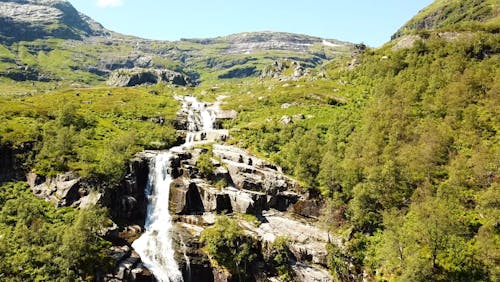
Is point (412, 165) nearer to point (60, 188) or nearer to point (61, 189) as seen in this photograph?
point (61, 189)

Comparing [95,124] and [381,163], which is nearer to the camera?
[381,163]

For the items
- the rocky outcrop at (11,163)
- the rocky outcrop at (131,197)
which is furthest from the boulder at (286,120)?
the rocky outcrop at (11,163)

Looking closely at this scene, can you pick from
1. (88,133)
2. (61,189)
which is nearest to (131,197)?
(61,189)

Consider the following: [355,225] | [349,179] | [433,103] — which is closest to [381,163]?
[349,179]

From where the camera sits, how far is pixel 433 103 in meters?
110

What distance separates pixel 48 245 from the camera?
61938mm

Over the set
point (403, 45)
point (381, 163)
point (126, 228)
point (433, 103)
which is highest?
point (403, 45)

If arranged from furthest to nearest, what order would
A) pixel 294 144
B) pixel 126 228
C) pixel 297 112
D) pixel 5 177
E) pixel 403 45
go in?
pixel 403 45
pixel 297 112
pixel 294 144
pixel 5 177
pixel 126 228

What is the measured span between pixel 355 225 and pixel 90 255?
5575 cm

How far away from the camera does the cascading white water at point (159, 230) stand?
2774 inches

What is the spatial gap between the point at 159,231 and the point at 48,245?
23.4m

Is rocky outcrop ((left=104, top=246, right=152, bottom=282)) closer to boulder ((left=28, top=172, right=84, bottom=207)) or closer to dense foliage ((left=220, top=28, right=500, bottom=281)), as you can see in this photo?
boulder ((left=28, top=172, right=84, bottom=207))

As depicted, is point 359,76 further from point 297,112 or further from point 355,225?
point 355,225

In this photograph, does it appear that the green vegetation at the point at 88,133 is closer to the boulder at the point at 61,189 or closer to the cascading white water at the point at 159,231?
the boulder at the point at 61,189
